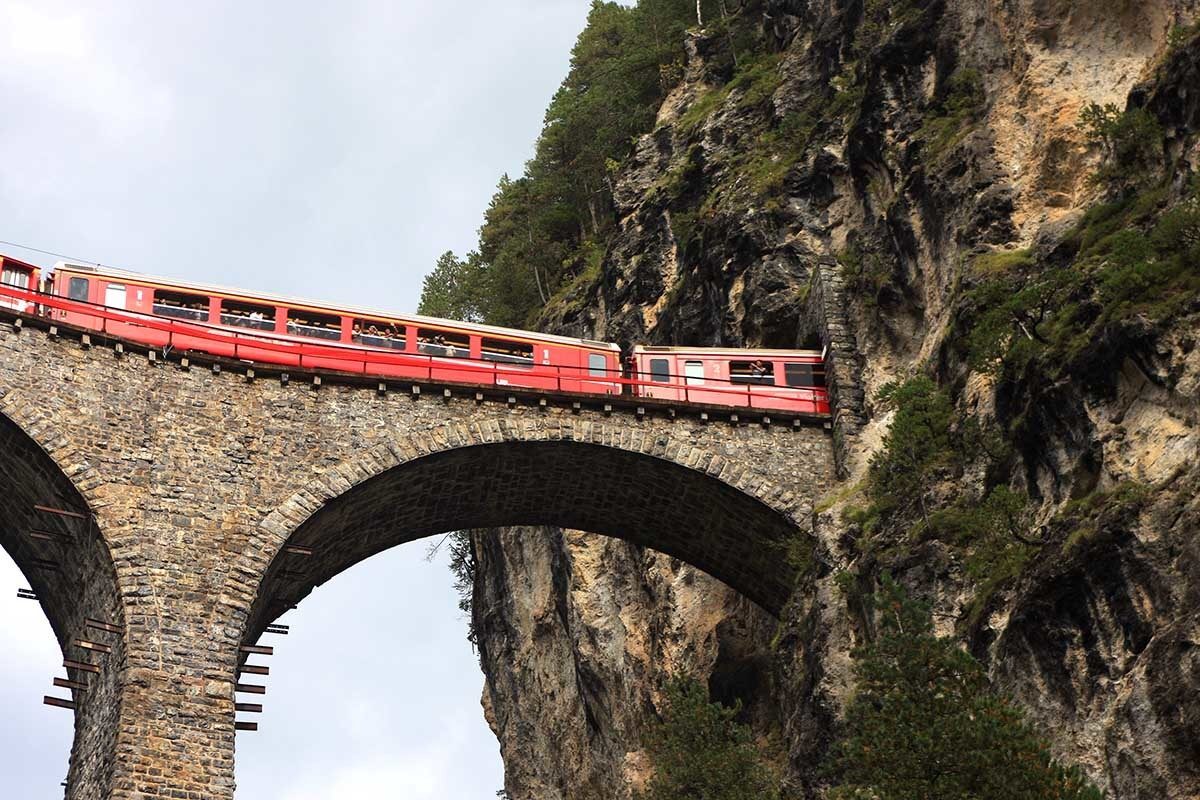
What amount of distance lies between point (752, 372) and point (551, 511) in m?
6.72

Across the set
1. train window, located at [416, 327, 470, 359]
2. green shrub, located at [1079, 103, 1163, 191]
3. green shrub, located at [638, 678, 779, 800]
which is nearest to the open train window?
train window, located at [416, 327, 470, 359]

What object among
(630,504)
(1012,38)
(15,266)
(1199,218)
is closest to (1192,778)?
(1199,218)

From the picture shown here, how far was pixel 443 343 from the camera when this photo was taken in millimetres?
38000

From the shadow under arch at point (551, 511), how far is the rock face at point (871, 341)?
2.53 m

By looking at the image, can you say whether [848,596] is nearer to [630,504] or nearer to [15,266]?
[630,504]

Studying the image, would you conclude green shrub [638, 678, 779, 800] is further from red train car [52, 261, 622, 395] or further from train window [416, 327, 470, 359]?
train window [416, 327, 470, 359]

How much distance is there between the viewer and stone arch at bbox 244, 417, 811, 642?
3375 centimetres

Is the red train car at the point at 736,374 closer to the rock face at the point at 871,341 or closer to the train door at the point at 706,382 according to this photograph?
the train door at the point at 706,382

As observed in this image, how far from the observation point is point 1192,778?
70.4ft

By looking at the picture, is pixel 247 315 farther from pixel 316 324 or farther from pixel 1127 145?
pixel 1127 145

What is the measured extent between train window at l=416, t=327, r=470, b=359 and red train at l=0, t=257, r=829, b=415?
3cm

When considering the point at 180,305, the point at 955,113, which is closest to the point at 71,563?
the point at 180,305

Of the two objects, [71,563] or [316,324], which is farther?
[316,324]

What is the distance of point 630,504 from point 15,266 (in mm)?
15855
